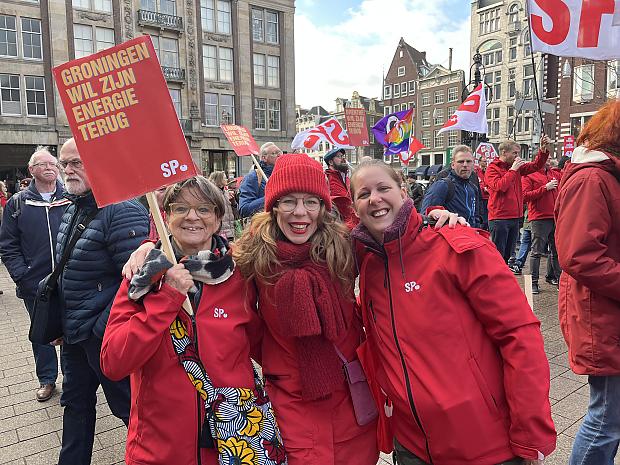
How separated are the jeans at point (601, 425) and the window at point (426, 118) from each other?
64.5 meters

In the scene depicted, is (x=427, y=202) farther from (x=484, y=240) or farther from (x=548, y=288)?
(x=484, y=240)

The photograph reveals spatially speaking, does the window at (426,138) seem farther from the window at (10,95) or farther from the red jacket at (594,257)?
the red jacket at (594,257)

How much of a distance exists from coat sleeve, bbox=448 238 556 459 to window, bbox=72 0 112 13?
34.4m

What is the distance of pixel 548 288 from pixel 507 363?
663cm

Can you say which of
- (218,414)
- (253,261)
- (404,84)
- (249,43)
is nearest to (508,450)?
(218,414)

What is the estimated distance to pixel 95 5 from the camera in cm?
2983

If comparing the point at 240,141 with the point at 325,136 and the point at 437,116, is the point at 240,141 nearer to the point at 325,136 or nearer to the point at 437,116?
the point at 325,136

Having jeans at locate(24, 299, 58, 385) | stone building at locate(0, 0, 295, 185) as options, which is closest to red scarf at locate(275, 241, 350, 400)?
jeans at locate(24, 299, 58, 385)

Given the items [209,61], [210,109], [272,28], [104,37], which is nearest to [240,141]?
[104,37]

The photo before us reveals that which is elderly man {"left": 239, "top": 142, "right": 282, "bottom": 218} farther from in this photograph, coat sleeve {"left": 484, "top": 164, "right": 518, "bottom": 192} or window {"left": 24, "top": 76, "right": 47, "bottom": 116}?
window {"left": 24, "top": 76, "right": 47, "bottom": 116}

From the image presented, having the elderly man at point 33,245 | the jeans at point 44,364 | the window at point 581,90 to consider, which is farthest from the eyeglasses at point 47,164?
the window at point 581,90

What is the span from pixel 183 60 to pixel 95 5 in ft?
20.3

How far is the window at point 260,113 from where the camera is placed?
36.8 meters

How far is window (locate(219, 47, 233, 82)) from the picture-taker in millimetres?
34847
